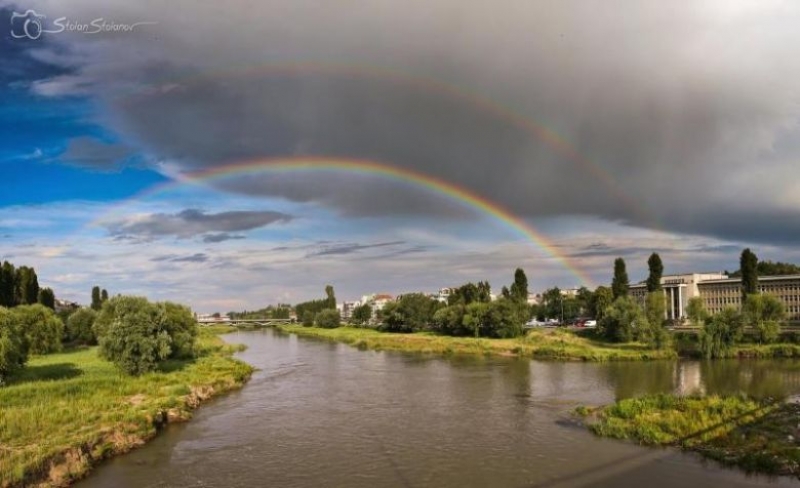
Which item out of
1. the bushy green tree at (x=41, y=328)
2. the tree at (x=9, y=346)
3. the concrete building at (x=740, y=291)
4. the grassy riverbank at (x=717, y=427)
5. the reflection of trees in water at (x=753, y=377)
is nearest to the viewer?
the grassy riverbank at (x=717, y=427)

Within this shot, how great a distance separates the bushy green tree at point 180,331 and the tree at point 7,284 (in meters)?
31.5

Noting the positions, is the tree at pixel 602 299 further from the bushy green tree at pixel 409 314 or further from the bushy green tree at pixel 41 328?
the bushy green tree at pixel 41 328

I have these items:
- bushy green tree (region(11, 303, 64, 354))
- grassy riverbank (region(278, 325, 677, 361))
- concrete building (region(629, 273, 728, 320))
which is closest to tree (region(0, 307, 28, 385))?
bushy green tree (region(11, 303, 64, 354))

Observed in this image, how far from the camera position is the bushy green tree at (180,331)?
187 feet

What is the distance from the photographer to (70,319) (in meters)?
87.8

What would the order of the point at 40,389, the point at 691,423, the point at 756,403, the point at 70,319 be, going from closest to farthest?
1. the point at 691,423
2. the point at 756,403
3. the point at 40,389
4. the point at 70,319

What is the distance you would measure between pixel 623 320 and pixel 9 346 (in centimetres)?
7069

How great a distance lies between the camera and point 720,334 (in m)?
67.4

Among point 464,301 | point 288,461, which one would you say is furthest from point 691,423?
point 464,301

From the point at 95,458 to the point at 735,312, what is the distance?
7078 cm

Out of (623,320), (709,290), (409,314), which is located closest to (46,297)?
(409,314)

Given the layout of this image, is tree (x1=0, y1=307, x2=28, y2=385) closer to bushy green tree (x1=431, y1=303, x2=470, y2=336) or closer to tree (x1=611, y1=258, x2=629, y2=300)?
bushy green tree (x1=431, y1=303, x2=470, y2=336)

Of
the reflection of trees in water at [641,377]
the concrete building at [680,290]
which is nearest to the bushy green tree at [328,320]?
the concrete building at [680,290]

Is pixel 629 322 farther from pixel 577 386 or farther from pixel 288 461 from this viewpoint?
pixel 288 461
